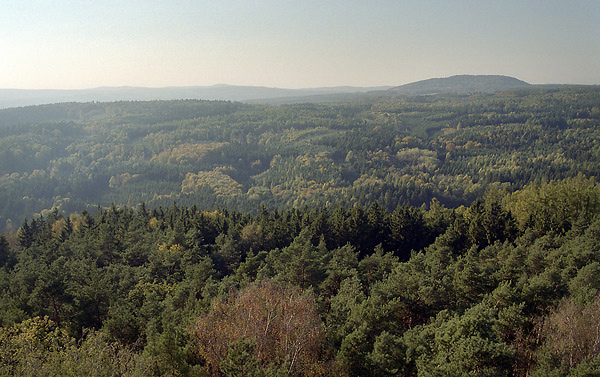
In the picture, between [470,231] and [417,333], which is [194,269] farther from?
[470,231]

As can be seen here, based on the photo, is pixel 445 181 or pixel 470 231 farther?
pixel 445 181

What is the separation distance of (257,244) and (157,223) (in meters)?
22.9

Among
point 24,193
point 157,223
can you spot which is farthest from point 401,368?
point 24,193

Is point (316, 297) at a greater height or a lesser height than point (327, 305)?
greater

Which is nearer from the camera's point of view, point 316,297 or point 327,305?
point 316,297

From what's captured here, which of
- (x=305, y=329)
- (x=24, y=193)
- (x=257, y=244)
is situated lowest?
(x=24, y=193)

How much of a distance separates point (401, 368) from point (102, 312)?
31.7 meters

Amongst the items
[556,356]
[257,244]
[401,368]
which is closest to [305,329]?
[401,368]

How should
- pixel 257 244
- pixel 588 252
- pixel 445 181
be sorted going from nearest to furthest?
pixel 588 252 → pixel 257 244 → pixel 445 181

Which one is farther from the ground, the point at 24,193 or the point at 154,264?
the point at 154,264

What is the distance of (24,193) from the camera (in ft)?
617

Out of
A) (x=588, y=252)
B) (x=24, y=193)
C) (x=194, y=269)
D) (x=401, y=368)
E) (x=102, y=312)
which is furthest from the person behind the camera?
(x=24, y=193)

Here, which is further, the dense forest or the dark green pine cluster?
the dense forest

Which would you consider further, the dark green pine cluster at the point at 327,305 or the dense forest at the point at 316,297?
the dense forest at the point at 316,297
